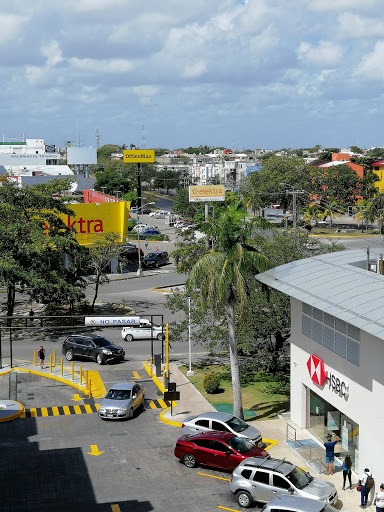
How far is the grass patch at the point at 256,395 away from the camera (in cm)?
3409

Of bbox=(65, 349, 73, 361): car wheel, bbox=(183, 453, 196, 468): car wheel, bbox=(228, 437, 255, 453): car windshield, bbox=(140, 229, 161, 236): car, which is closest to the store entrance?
bbox=(228, 437, 255, 453): car windshield

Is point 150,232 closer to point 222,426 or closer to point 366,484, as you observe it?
point 222,426

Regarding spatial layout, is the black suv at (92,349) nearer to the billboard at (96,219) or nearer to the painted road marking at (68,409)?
the painted road marking at (68,409)

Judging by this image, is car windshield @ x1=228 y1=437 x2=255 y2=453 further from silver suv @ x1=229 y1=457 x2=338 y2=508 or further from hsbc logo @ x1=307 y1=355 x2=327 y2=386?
hsbc logo @ x1=307 y1=355 x2=327 y2=386

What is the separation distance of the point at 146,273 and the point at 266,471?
165 feet

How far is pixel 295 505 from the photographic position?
65.5 feet

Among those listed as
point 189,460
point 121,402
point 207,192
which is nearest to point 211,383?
point 121,402

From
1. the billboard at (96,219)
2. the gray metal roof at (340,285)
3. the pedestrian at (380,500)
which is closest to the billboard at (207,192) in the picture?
the billboard at (96,219)

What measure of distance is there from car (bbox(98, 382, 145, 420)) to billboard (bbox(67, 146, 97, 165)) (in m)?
149

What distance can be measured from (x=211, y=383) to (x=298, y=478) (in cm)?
1340

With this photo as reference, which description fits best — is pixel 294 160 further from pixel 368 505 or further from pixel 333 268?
pixel 368 505

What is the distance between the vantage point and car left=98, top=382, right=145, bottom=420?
3256 cm

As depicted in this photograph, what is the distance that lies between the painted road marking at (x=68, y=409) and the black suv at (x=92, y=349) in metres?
7.15

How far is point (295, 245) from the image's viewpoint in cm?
4016
